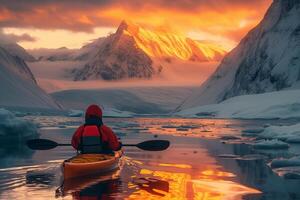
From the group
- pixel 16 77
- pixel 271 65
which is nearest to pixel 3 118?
pixel 16 77

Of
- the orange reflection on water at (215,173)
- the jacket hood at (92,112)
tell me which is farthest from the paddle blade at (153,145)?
the jacket hood at (92,112)

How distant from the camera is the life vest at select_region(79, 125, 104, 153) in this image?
53.2 feet

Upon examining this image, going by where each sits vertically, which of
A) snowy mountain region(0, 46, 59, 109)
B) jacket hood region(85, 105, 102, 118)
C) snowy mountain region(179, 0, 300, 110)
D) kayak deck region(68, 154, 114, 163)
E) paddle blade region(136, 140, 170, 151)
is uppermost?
snowy mountain region(179, 0, 300, 110)

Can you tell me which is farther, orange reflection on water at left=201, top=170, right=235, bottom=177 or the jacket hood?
the jacket hood

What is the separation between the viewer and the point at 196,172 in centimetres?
1683

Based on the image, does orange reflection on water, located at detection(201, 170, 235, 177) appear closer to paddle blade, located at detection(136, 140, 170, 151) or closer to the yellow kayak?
paddle blade, located at detection(136, 140, 170, 151)

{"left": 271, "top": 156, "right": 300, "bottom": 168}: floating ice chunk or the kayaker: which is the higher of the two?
the kayaker

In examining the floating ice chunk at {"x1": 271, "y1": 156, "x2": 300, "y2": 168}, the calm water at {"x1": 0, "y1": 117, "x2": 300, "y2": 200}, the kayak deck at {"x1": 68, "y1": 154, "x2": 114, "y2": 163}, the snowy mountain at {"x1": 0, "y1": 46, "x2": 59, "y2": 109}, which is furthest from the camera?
the snowy mountain at {"x1": 0, "y1": 46, "x2": 59, "y2": 109}

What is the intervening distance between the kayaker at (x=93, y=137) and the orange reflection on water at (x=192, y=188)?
135cm

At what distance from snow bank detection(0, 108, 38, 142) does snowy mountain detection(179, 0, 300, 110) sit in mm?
66083

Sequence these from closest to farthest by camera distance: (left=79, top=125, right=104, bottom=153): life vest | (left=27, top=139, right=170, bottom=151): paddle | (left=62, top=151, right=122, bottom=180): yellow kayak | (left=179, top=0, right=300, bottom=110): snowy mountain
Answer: (left=62, top=151, right=122, bottom=180): yellow kayak < (left=79, top=125, right=104, bottom=153): life vest < (left=27, top=139, right=170, bottom=151): paddle < (left=179, top=0, right=300, bottom=110): snowy mountain

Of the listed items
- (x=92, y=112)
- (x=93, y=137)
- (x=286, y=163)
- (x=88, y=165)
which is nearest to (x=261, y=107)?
(x=286, y=163)

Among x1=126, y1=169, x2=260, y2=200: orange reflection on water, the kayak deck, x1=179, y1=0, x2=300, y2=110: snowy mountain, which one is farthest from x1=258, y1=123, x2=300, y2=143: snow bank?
x1=179, y1=0, x2=300, y2=110: snowy mountain

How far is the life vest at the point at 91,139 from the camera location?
16.2 metres
